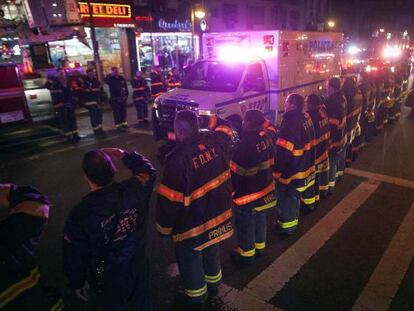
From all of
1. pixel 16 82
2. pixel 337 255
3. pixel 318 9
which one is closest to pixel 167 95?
pixel 16 82

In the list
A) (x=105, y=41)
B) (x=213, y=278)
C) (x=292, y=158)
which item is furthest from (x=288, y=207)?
(x=105, y=41)

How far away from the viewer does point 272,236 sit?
197 inches

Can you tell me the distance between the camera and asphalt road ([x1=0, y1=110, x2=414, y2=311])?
3.76 metres

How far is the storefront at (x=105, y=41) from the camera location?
59.7 feet

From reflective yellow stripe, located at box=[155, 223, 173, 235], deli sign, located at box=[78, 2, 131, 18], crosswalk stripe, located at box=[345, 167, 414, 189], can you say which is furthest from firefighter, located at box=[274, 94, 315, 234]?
deli sign, located at box=[78, 2, 131, 18]

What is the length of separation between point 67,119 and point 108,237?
8692 mm

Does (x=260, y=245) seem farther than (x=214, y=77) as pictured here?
No

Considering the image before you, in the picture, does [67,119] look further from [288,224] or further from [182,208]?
[182,208]

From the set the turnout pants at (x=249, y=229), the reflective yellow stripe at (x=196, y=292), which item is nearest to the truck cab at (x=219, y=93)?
the turnout pants at (x=249, y=229)

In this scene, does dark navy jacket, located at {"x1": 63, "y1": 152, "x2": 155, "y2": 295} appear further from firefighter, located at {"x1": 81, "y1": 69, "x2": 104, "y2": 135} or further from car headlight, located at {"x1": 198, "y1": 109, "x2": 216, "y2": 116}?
firefighter, located at {"x1": 81, "y1": 69, "x2": 104, "y2": 135}

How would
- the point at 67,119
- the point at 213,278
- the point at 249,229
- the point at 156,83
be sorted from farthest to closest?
the point at 156,83 → the point at 67,119 → the point at 249,229 → the point at 213,278

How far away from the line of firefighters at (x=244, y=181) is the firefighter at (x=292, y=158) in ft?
0.04

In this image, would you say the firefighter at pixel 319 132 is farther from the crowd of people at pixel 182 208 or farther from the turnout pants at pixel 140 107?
the turnout pants at pixel 140 107

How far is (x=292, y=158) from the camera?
4566mm
